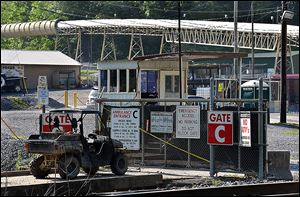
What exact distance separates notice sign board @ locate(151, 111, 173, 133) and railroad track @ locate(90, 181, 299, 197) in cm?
491

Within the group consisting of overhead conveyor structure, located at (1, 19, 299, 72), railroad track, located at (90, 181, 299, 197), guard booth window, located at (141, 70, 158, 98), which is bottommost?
railroad track, located at (90, 181, 299, 197)

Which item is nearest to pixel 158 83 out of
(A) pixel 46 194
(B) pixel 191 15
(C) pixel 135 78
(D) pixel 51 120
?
(C) pixel 135 78

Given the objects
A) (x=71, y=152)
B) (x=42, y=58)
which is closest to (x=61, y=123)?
(x=71, y=152)

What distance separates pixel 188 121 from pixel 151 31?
36.5 m

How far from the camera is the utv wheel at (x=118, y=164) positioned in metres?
16.9

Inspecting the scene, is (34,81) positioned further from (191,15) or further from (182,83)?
(191,15)

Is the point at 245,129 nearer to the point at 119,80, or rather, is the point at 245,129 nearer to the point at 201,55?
the point at 201,55

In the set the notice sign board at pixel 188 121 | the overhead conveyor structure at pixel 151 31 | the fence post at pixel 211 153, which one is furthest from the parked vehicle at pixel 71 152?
the overhead conveyor structure at pixel 151 31

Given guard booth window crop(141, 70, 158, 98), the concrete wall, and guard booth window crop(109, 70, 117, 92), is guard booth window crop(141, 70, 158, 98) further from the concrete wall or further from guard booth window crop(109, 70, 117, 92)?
the concrete wall

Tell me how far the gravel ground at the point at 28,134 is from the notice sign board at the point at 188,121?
11.4ft

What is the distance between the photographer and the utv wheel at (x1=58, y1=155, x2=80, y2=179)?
1558 centimetres

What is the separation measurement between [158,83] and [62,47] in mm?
20581

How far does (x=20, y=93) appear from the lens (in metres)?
41.4

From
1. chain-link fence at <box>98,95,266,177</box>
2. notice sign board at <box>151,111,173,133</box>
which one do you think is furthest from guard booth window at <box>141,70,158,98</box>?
notice sign board at <box>151,111,173,133</box>
